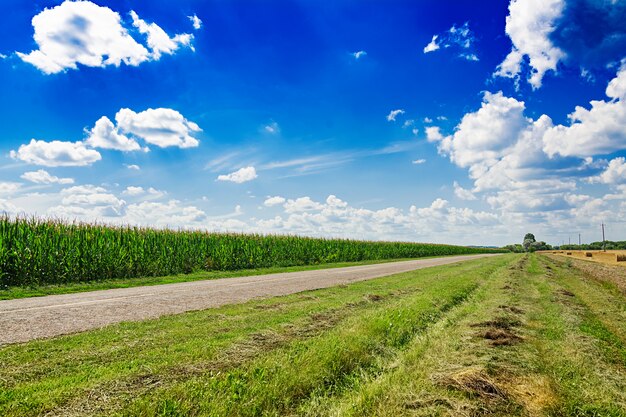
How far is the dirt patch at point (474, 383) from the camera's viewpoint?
5.27 metres

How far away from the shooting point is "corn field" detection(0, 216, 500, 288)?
61.6 ft

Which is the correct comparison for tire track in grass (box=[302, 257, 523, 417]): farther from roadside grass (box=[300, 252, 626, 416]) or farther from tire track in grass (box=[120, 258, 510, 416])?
tire track in grass (box=[120, 258, 510, 416])

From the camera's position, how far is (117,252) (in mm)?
22562

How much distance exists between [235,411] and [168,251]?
23.8 metres

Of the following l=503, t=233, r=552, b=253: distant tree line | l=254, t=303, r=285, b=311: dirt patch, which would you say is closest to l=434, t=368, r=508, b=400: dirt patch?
l=254, t=303, r=285, b=311: dirt patch

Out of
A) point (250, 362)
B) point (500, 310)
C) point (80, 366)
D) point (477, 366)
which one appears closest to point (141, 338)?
point (80, 366)

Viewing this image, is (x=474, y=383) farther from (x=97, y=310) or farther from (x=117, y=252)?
(x=117, y=252)

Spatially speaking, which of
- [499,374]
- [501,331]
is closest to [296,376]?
[499,374]

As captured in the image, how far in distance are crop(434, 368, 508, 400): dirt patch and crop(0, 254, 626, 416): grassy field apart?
0.02 meters

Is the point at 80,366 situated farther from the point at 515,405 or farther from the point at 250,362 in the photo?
the point at 515,405

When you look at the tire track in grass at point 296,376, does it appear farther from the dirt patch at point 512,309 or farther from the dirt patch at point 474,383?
the dirt patch at point 512,309

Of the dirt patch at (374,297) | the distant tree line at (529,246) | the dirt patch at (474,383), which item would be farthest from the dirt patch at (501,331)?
the distant tree line at (529,246)

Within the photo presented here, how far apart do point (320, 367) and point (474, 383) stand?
2129 mm

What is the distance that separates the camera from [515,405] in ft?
A: 16.8
